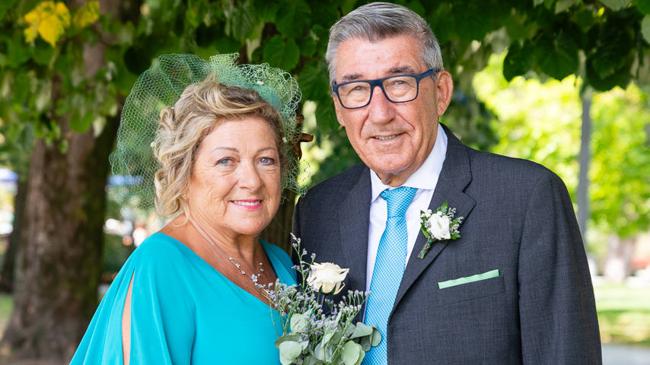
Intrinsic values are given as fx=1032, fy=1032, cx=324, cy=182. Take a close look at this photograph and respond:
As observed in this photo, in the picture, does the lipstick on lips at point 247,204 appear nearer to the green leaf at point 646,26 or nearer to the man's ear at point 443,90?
the man's ear at point 443,90

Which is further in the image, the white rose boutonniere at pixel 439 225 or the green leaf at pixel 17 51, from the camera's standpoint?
the green leaf at pixel 17 51

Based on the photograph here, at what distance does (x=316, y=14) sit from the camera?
482cm

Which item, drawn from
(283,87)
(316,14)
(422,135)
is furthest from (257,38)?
(422,135)

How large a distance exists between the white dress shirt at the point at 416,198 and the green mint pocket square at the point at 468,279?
0.69ft

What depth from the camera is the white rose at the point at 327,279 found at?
3.32 meters

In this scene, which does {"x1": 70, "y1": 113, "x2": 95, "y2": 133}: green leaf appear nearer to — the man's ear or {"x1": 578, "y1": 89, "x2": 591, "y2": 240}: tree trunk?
the man's ear

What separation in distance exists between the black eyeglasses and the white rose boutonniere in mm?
390

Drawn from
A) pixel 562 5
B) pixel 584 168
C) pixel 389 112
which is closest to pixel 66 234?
pixel 584 168

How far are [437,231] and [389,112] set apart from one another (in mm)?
446

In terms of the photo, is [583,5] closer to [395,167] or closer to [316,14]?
[316,14]

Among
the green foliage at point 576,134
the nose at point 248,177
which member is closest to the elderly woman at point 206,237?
the nose at point 248,177

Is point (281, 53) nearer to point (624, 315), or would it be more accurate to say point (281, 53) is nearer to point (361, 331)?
point (361, 331)

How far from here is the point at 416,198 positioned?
3611mm

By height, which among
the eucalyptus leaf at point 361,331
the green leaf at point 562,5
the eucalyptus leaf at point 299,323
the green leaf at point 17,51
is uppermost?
the green leaf at point 17,51
